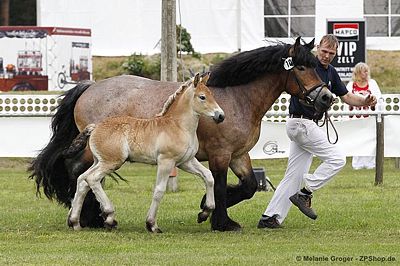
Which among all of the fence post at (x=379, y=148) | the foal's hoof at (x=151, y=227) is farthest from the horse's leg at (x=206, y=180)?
the fence post at (x=379, y=148)

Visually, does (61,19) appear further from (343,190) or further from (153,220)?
(153,220)

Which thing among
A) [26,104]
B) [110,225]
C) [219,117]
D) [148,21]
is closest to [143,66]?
[148,21]

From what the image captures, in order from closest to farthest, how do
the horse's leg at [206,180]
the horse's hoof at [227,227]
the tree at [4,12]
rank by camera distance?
the horse's leg at [206,180] < the horse's hoof at [227,227] < the tree at [4,12]

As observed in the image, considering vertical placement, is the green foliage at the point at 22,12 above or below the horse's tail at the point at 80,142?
above

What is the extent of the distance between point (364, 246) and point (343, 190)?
611 centimetres

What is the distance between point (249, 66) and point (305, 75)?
60 cm

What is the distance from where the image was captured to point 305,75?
11969 millimetres

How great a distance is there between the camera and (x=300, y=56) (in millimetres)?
11938

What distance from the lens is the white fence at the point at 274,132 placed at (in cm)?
1806

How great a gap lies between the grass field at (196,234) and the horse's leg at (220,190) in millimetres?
158

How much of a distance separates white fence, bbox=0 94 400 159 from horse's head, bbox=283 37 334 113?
578 centimetres

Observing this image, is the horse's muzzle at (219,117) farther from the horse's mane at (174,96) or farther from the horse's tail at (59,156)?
the horse's tail at (59,156)

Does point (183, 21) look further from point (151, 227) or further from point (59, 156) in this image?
point (151, 227)

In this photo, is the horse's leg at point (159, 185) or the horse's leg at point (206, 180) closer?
the horse's leg at point (159, 185)
